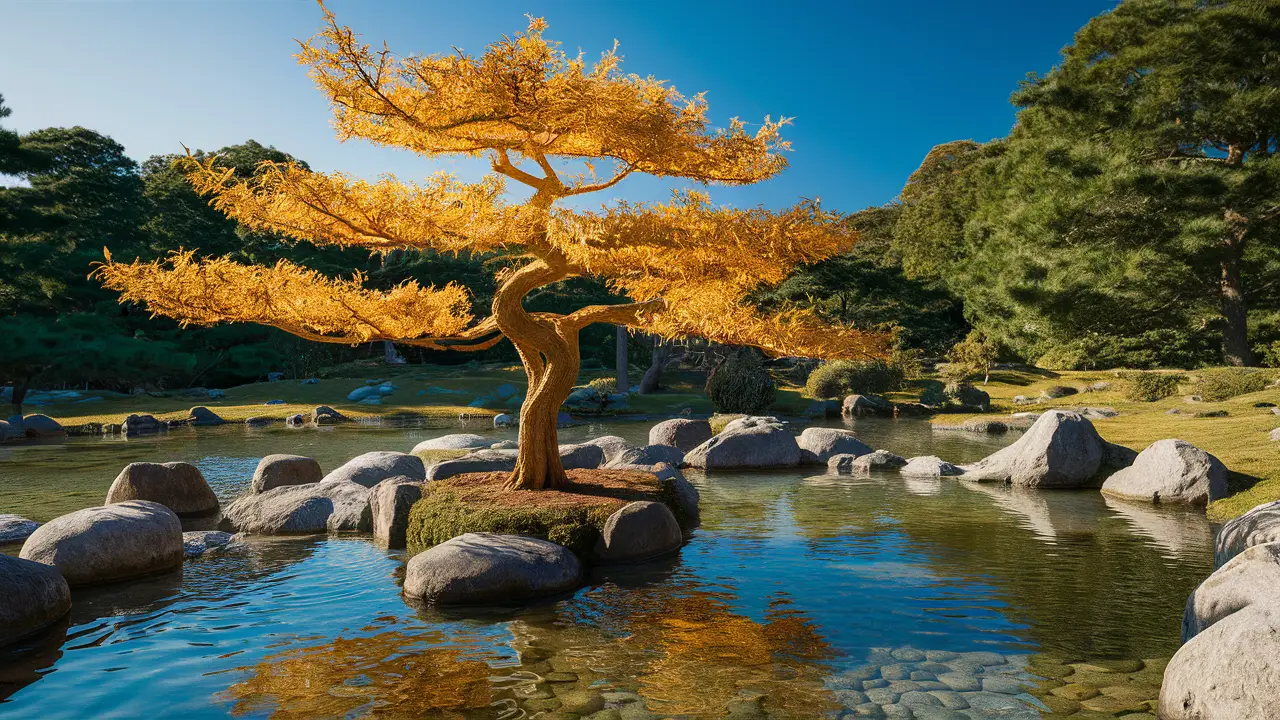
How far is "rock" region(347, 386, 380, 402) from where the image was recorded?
114ft

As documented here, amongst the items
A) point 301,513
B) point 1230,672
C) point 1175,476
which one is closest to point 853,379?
point 1175,476

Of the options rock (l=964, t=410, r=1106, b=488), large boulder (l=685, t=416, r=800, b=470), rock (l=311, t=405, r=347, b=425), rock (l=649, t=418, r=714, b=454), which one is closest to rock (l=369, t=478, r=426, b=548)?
large boulder (l=685, t=416, r=800, b=470)

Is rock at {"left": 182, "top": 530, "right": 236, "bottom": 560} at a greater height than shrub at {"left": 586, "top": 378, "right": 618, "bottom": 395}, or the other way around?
shrub at {"left": 586, "top": 378, "right": 618, "bottom": 395}

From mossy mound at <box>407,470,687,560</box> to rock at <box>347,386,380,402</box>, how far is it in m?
25.1

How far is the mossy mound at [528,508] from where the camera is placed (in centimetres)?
912

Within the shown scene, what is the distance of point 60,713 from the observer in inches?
211

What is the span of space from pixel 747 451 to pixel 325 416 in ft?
58.0

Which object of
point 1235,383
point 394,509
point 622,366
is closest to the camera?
point 394,509

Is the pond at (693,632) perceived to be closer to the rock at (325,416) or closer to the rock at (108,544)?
the rock at (108,544)

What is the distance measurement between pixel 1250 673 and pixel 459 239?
8.24 metres

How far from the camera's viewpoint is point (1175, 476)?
40.4 feet

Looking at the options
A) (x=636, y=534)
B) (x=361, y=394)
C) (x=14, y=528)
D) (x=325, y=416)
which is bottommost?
(x=14, y=528)

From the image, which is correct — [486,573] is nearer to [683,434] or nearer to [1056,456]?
[1056,456]

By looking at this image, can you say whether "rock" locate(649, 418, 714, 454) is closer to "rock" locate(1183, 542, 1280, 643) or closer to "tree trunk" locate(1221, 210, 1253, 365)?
"rock" locate(1183, 542, 1280, 643)
